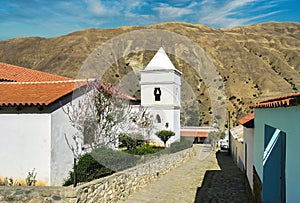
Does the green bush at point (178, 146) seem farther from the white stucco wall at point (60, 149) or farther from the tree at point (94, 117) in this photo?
the white stucco wall at point (60, 149)

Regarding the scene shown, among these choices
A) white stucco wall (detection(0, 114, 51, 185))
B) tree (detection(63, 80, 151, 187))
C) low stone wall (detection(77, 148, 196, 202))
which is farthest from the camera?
tree (detection(63, 80, 151, 187))

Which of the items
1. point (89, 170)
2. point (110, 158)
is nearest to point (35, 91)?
point (110, 158)

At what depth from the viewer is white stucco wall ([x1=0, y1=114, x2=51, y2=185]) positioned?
38.3 feet

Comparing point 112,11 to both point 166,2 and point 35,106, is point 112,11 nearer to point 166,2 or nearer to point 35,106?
point 166,2

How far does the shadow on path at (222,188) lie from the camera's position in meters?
12.0

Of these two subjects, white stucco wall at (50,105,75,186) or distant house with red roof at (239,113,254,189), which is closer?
distant house with red roof at (239,113,254,189)

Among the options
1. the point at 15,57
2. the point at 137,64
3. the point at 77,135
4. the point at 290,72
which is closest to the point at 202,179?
the point at 77,135

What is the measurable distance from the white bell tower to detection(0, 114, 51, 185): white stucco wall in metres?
15.1

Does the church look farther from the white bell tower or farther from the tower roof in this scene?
the tower roof

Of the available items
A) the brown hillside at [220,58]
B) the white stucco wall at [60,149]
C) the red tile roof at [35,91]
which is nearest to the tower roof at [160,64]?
the brown hillside at [220,58]

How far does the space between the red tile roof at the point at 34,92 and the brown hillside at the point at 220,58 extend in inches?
1020

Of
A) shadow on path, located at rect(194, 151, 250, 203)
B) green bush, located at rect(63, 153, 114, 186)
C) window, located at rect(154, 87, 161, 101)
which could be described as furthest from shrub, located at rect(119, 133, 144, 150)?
green bush, located at rect(63, 153, 114, 186)

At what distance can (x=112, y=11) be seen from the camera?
2272cm

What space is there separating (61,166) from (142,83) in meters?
16.7
